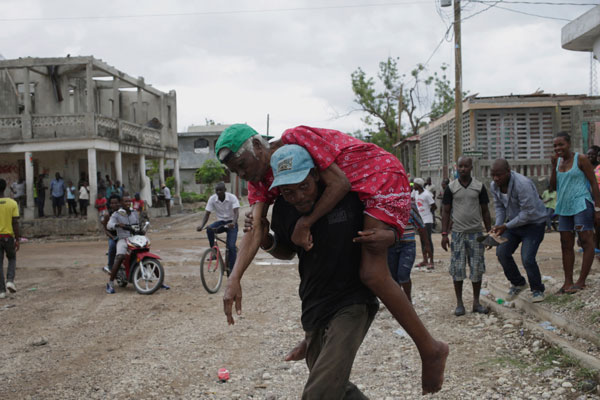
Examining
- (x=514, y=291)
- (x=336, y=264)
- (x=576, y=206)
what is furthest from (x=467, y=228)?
(x=336, y=264)

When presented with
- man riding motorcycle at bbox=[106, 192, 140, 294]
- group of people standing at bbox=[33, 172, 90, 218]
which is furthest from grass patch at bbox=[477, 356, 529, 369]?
group of people standing at bbox=[33, 172, 90, 218]

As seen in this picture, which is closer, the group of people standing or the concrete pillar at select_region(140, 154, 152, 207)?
the group of people standing

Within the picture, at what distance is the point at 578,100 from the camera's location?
1650 centimetres

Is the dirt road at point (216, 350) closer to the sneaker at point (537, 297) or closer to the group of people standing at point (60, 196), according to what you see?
the sneaker at point (537, 297)

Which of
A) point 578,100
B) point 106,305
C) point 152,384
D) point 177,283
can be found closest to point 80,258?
point 177,283

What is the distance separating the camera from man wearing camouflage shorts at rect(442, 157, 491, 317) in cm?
668

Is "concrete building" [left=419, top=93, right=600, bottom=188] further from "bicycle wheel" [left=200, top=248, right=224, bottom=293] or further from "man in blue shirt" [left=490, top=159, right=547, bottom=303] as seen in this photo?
"man in blue shirt" [left=490, top=159, right=547, bottom=303]

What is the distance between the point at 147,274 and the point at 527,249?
5.90 meters

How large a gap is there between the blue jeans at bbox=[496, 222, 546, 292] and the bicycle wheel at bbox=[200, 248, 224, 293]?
4696 mm

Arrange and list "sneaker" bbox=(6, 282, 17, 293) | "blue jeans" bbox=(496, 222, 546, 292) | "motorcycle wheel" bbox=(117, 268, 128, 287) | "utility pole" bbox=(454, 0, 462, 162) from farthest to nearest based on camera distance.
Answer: "utility pole" bbox=(454, 0, 462, 162)
"motorcycle wheel" bbox=(117, 268, 128, 287)
"sneaker" bbox=(6, 282, 17, 293)
"blue jeans" bbox=(496, 222, 546, 292)

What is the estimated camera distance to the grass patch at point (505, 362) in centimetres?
485

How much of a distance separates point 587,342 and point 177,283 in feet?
22.9

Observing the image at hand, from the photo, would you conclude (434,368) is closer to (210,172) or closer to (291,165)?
(291,165)

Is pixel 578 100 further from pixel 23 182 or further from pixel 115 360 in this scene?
pixel 23 182
